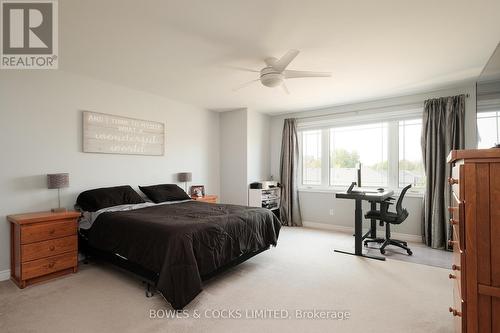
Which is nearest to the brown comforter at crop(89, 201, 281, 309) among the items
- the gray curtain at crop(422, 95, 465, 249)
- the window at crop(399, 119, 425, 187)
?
the gray curtain at crop(422, 95, 465, 249)

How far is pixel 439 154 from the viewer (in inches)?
151

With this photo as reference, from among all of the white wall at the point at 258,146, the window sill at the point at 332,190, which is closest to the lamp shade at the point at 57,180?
the white wall at the point at 258,146

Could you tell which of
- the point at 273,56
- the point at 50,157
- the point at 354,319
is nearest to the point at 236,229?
the point at 354,319

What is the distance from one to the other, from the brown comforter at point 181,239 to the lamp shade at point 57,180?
61cm

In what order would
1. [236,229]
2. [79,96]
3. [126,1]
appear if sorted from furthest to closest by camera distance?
[79,96]
[236,229]
[126,1]

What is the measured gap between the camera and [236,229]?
2.72 meters

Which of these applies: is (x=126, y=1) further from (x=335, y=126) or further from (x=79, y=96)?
(x=335, y=126)

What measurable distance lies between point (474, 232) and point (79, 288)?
10.6 ft

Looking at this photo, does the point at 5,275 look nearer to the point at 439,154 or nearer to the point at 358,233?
the point at 358,233

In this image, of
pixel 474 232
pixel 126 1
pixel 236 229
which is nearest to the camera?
pixel 474 232

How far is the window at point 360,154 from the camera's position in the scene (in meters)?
4.63

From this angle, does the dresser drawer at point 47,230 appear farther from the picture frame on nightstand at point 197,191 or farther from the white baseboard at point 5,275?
the picture frame on nightstand at point 197,191

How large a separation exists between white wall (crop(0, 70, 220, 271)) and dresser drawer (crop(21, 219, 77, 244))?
49 cm

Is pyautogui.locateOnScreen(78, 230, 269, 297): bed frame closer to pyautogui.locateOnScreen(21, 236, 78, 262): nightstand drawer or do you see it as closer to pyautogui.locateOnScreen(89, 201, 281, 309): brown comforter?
pyautogui.locateOnScreen(89, 201, 281, 309): brown comforter
